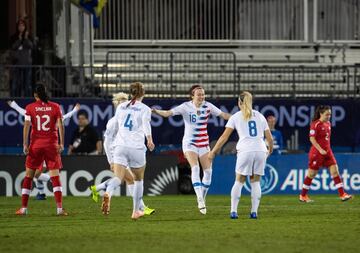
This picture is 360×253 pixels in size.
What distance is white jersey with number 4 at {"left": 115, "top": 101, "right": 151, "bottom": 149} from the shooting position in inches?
773

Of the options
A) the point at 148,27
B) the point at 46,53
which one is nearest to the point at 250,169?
the point at 46,53

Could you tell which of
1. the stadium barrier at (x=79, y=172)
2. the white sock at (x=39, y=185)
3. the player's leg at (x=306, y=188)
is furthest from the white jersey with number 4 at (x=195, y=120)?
the stadium barrier at (x=79, y=172)

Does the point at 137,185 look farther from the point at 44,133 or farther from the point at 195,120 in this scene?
the point at 195,120

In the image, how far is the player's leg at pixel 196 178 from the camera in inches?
848

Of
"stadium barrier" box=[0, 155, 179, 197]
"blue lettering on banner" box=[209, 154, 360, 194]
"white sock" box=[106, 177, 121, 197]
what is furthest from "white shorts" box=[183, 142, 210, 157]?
"blue lettering on banner" box=[209, 154, 360, 194]

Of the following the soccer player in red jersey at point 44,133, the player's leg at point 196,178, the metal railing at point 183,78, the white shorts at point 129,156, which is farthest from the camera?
the metal railing at point 183,78

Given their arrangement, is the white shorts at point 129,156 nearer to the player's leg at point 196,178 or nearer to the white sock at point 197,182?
the player's leg at point 196,178

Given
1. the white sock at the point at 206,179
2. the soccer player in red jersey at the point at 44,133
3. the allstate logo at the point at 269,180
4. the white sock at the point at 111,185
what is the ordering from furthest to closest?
the allstate logo at the point at 269,180
the white sock at the point at 206,179
the soccer player in red jersey at the point at 44,133
the white sock at the point at 111,185

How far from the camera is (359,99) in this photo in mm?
32844

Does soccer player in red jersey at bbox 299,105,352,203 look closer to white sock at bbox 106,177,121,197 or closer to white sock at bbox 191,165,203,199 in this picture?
white sock at bbox 191,165,203,199

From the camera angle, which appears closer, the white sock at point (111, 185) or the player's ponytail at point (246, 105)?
the white sock at point (111, 185)

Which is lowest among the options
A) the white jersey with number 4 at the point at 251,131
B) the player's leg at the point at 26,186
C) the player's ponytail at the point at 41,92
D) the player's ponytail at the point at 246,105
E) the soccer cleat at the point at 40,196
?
the soccer cleat at the point at 40,196

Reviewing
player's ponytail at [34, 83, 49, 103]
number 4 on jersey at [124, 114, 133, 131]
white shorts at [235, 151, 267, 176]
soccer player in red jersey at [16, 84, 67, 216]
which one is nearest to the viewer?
number 4 on jersey at [124, 114, 133, 131]

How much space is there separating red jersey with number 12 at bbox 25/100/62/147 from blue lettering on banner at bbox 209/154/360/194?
991 centimetres
